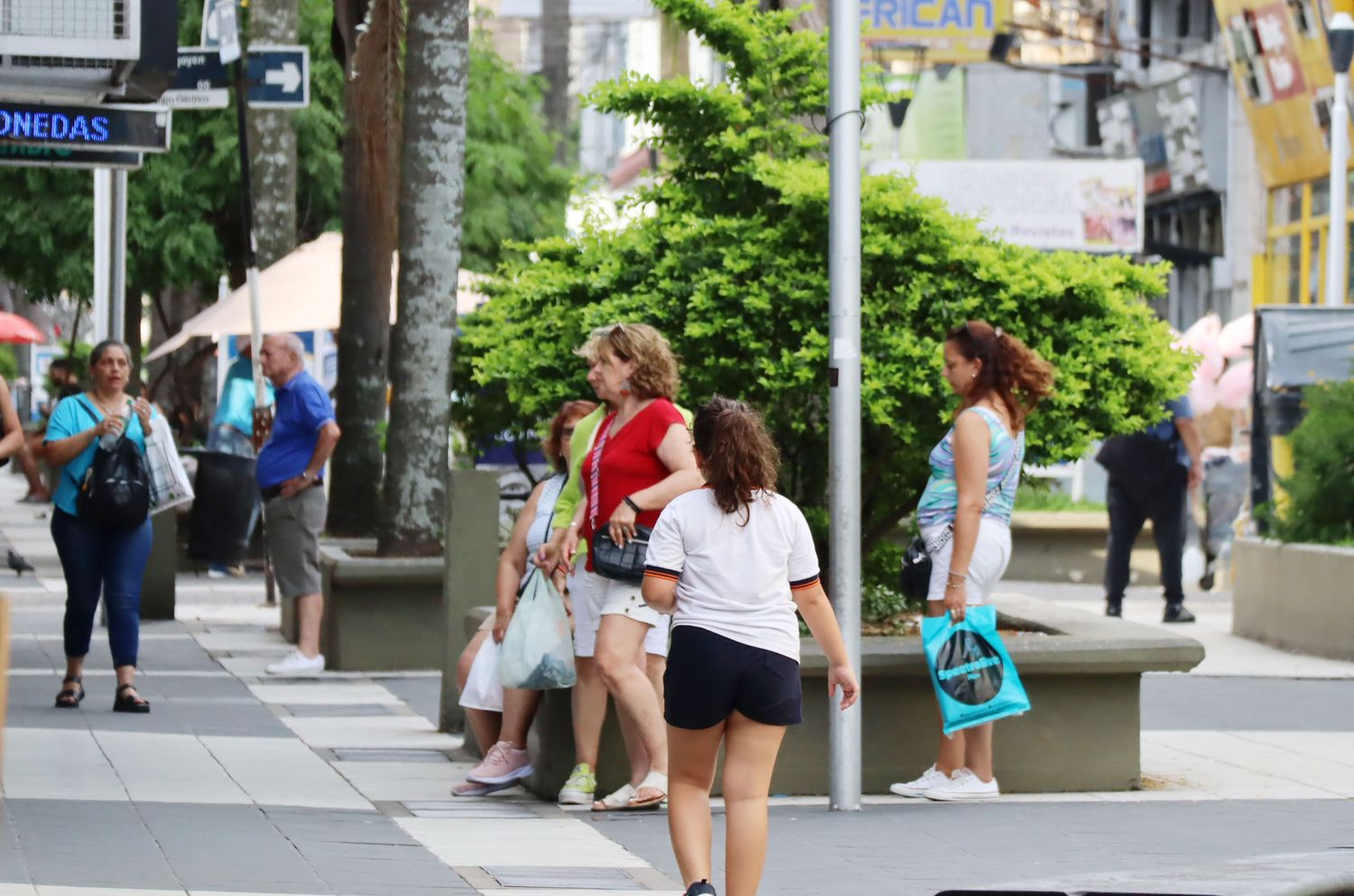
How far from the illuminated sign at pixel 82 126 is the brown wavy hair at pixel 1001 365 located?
184 inches

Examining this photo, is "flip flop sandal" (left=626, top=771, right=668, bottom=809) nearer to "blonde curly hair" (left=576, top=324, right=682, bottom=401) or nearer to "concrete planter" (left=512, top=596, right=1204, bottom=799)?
"concrete planter" (left=512, top=596, right=1204, bottom=799)

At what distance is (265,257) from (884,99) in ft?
39.1

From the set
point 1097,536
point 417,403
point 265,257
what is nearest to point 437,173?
point 417,403

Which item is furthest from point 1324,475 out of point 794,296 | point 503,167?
point 503,167

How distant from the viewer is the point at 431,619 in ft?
43.0

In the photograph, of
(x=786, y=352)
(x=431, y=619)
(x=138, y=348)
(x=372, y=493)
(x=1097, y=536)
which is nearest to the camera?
(x=786, y=352)

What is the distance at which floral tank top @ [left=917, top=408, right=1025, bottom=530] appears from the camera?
27.8ft

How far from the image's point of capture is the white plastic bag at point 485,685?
8.95 m

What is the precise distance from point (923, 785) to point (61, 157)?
6007 millimetres

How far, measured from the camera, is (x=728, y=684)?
6113 mm

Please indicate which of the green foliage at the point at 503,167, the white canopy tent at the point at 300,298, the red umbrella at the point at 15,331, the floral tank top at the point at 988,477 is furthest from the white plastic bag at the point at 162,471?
the red umbrella at the point at 15,331

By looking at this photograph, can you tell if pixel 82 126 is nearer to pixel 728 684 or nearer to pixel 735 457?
pixel 735 457

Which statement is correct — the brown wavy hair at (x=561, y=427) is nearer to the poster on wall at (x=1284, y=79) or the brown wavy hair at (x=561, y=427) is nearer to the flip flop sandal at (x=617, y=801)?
the flip flop sandal at (x=617, y=801)

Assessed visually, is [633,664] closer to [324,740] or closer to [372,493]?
[324,740]
